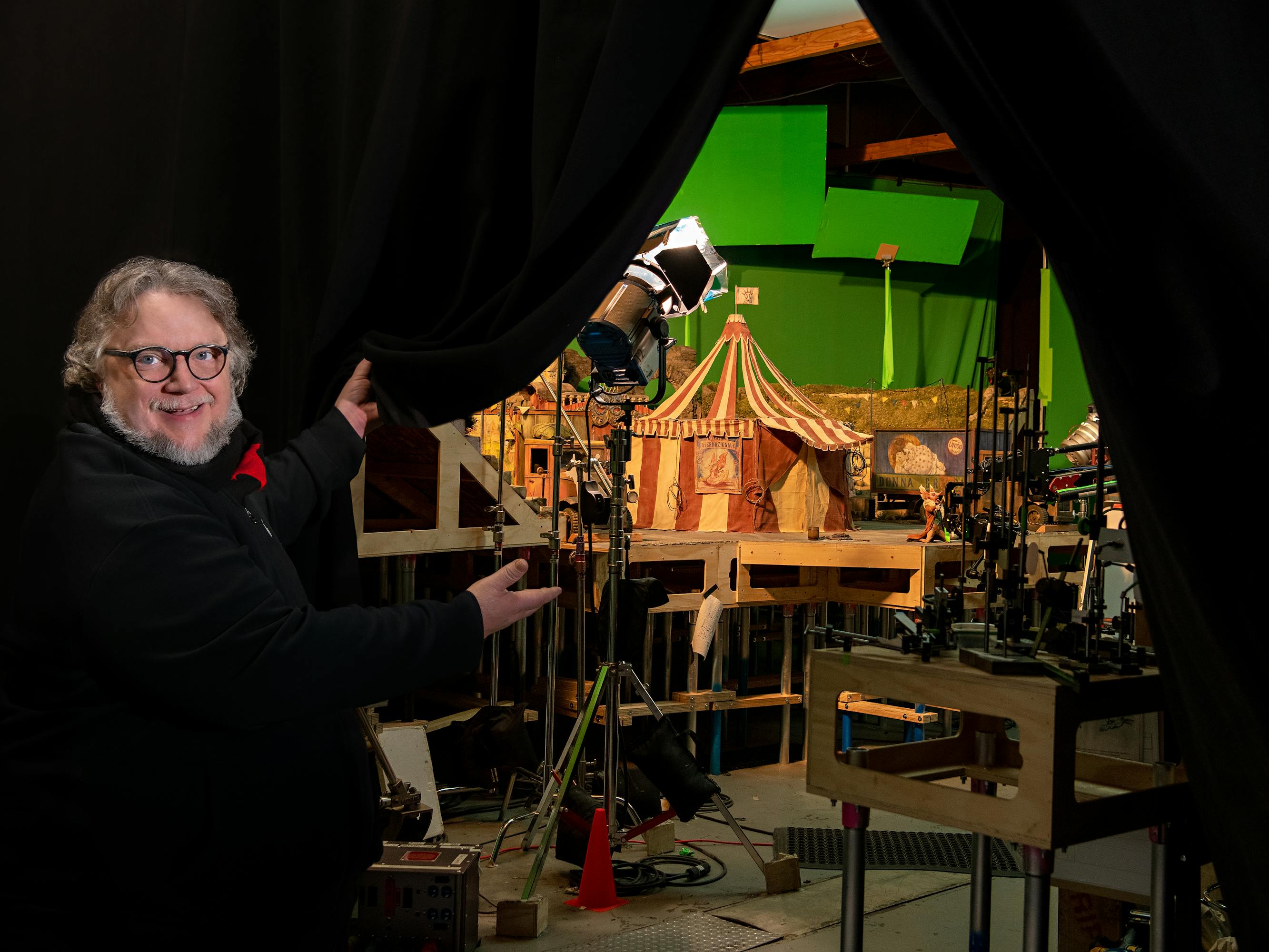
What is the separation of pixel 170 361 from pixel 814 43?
597 centimetres

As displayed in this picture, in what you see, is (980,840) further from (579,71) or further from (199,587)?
(579,71)

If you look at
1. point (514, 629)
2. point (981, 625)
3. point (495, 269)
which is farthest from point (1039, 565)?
point (495, 269)

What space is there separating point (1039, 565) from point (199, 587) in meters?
5.04

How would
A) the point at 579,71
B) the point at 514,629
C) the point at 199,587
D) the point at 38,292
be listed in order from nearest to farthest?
the point at 199,587 → the point at 579,71 → the point at 38,292 → the point at 514,629

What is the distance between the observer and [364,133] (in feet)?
9.32

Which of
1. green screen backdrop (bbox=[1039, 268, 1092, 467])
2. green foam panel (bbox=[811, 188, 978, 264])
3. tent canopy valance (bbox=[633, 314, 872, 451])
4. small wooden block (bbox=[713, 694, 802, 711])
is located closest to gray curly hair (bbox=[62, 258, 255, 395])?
small wooden block (bbox=[713, 694, 802, 711])

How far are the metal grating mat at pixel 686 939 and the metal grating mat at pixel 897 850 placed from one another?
20.2 inches

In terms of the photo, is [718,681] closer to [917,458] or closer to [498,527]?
[498,527]

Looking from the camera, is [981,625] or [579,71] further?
[981,625]

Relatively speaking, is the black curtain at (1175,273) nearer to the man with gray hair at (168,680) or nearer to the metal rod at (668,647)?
the man with gray hair at (168,680)

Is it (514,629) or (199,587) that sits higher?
(199,587)

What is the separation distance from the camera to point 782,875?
392cm

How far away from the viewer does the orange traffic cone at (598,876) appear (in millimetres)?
3775

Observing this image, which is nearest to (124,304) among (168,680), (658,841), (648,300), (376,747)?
(168,680)
